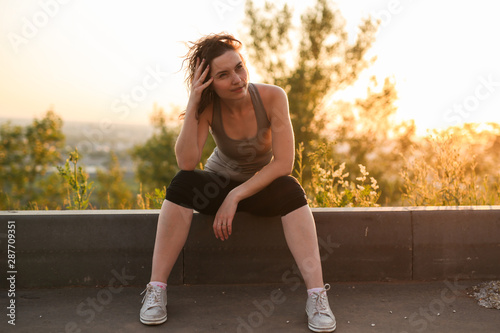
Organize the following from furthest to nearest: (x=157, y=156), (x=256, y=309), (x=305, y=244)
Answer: (x=157, y=156)
(x=256, y=309)
(x=305, y=244)

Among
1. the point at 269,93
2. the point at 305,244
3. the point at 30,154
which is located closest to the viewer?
the point at 305,244

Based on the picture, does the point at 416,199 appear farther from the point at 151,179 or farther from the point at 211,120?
the point at 151,179

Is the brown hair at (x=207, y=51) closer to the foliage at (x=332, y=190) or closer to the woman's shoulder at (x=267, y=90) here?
the woman's shoulder at (x=267, y=90)

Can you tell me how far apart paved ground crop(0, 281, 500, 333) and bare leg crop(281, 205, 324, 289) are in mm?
244

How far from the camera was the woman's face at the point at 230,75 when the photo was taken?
8.37 feet

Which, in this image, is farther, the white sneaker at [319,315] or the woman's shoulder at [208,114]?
the woman's shoulder at [208,114]

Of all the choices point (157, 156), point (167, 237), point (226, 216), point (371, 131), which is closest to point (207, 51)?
point (226, 216)

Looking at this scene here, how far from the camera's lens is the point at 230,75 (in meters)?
2.56

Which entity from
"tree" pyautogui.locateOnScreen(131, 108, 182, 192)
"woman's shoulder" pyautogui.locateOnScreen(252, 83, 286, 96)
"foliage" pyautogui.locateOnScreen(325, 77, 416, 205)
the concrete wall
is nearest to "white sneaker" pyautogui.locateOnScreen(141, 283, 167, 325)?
the concrete wall

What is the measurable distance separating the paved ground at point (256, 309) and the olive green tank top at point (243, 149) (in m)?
0.76

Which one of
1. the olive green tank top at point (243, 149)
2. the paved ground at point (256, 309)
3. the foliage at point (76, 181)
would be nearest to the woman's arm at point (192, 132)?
the olive green tank top at point (243, 149)

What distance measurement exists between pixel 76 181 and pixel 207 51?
1.62 metres

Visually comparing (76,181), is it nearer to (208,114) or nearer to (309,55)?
(208,114)

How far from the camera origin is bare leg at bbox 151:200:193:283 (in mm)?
2605
